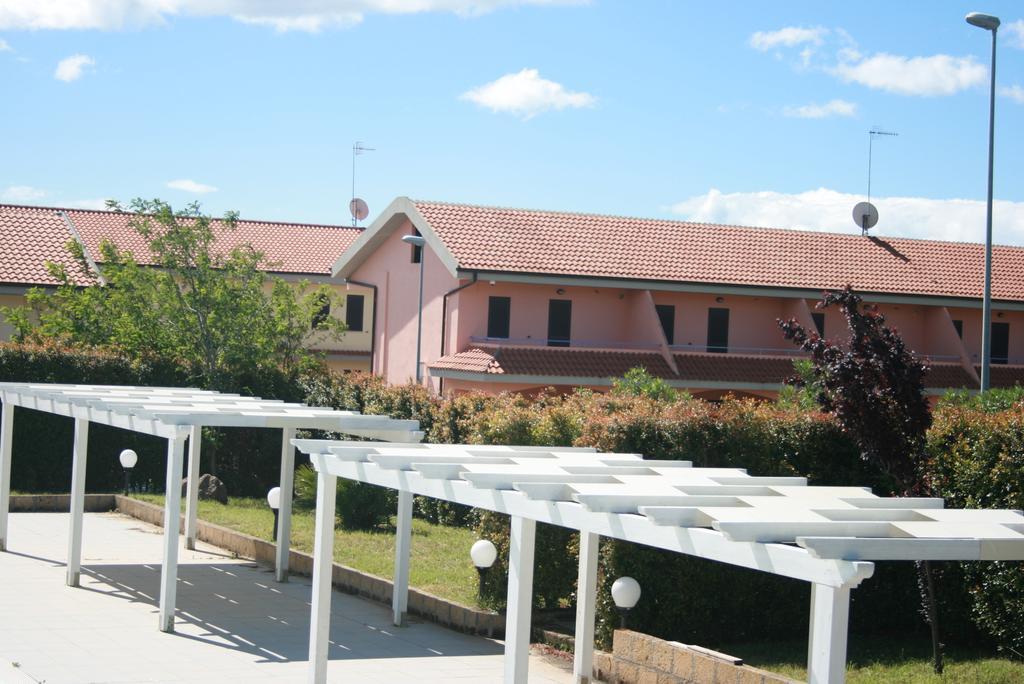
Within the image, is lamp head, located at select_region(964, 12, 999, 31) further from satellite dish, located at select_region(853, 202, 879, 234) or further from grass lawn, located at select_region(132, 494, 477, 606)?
satellite dish, located at select_region(853, 202, 879, 234)

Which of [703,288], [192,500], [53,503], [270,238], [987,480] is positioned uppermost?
[270,238]

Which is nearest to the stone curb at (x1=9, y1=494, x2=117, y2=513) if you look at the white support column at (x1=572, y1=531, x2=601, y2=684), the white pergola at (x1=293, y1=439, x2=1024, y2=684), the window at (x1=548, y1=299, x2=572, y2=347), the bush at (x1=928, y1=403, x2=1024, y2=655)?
the window at (x1=548, y1=299, x2=572, y2=347)

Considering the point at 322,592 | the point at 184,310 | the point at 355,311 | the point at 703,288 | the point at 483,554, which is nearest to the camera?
the point at 322,592

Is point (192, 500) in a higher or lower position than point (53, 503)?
higher

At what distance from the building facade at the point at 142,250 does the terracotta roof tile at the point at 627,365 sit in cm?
509

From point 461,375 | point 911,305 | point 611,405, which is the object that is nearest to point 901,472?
point 611,405

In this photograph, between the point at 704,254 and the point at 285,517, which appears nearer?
the point at 285,517

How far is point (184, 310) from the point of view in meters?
29.2

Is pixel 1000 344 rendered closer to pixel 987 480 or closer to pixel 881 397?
pixel 881 397

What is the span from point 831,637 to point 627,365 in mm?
28153

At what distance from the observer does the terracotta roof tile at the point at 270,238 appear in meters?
48.7

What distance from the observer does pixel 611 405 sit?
17.0m

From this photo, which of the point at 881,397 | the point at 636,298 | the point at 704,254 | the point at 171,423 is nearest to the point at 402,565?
the point at 171,423

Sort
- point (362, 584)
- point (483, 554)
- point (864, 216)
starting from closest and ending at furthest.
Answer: point (483, 554) < point (362, 584) < point (864, 216)
